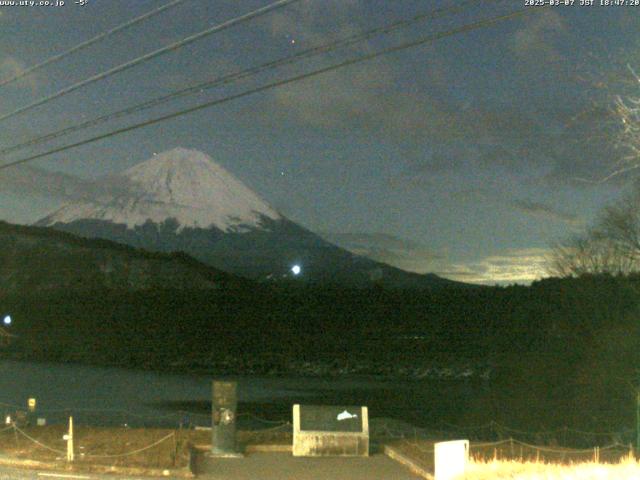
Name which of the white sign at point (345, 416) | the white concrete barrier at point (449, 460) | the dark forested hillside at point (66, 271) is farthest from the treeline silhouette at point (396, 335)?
the white concrete barrier at point (449, 460)

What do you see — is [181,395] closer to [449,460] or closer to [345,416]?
[345,416]

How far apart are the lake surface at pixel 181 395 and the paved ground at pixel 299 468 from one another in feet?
60.8

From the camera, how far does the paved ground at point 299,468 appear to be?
16.9m

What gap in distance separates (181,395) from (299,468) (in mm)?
50270

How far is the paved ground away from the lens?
16.9 metres

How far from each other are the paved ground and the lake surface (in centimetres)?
1854

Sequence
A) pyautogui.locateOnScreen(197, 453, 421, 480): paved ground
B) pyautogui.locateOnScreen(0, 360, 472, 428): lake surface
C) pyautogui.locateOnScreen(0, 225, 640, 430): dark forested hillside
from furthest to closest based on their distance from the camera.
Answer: pyautogui.locateOnScreen(0, 225, 640, 430): dark forested hillside → pyautogui.locateOnScreen(0, 360, 472, 428): lake surface → pyautogui.locateOnScreen(197, 453, 421, 480): paved ground

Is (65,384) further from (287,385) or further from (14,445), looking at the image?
(14,445)

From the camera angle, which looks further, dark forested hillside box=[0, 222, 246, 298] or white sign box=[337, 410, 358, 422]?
dark forested hillside box=[0, 222, 246, 298]

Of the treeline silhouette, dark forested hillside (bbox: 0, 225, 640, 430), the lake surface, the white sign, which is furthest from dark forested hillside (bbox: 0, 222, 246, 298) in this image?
the white sign

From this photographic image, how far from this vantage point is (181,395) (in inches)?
2618

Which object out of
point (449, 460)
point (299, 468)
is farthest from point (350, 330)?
point (449, 460)

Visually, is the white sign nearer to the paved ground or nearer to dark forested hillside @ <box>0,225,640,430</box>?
the paved ground

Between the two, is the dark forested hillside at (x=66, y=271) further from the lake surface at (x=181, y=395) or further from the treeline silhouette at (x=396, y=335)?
the lake surface at (x=181, y=395)
